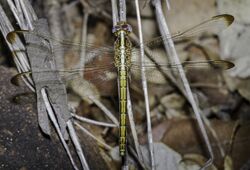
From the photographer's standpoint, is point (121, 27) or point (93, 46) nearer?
point (121, 27)

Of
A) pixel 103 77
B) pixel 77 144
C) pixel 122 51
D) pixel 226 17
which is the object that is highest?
pixel 226 17

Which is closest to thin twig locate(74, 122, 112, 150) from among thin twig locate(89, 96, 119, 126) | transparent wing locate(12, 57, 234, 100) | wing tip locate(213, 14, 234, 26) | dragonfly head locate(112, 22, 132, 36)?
thin twig locate(89, 96, 119, 126)

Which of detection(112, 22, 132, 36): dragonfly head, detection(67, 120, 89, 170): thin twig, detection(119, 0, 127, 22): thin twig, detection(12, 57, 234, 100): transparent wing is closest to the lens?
detection(67, 120, 89, 170): thin twig

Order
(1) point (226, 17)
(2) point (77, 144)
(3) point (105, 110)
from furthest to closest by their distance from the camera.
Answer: (3) point (105, 110), (1) point (226, 17), (2) point (77, 144)

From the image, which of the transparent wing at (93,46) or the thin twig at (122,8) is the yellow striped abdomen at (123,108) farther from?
the thin twig at (122,8)

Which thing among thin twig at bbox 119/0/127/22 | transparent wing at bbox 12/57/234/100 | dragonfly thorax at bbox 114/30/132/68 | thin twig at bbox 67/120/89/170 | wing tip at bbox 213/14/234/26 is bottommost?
thin twig at bbox 67/120/89/170

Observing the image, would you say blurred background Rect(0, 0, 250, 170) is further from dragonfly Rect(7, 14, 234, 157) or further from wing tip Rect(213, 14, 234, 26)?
wing tip Rect(213, 14, 234, 26)

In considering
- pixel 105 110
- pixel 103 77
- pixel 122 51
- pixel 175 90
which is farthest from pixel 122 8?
pixel 175 90

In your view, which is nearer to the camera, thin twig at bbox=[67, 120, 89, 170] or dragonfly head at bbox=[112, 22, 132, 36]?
thin twig at bbox=[67, 120, 89, 170]

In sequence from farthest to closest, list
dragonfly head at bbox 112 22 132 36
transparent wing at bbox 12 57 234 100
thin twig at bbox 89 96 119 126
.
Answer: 1. thin twig at bbox 89 96 119 126
2. transparent wing at bbox 12 57 234 100
3. dragonfly head at bbox 112 22 132 36

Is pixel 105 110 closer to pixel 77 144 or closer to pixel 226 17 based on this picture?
pixel 77 144
